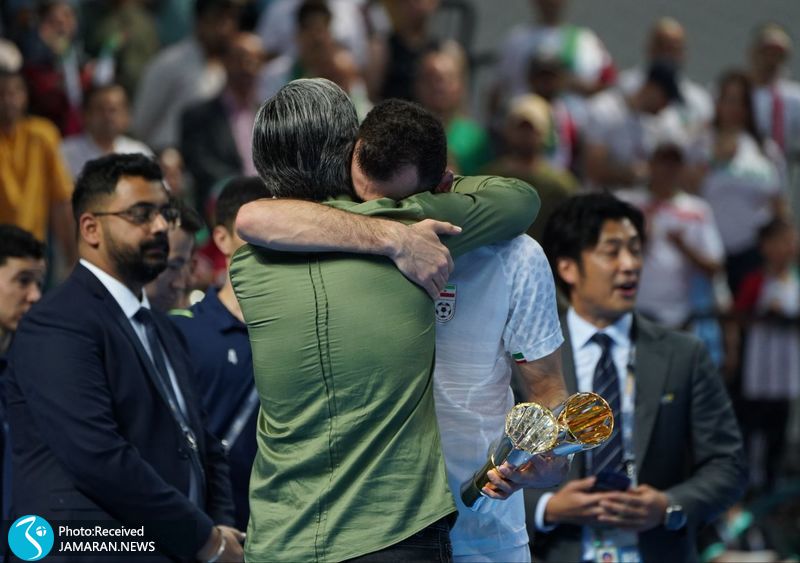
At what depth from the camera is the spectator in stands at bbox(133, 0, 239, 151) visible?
30.5 ft

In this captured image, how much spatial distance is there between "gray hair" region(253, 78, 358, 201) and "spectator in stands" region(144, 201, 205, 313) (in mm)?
1742

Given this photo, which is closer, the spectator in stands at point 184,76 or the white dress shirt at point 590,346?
the white dress shirt at point 590,346

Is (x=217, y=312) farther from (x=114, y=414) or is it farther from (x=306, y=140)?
(x=306, y=140)

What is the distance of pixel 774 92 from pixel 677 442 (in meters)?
6.86

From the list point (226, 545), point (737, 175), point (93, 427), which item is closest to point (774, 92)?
point (737, 175)

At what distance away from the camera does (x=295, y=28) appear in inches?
388

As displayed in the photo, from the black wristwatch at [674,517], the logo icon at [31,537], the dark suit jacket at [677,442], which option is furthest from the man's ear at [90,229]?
the black wristwatch at [674,517]

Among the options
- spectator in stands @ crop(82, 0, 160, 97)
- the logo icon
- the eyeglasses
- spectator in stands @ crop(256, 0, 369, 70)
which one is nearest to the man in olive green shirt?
the logo icon

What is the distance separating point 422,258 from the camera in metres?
3.25

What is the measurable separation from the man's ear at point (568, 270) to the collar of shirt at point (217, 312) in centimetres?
123

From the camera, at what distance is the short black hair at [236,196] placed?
4996 millimetres

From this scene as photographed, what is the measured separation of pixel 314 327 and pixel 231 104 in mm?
5799

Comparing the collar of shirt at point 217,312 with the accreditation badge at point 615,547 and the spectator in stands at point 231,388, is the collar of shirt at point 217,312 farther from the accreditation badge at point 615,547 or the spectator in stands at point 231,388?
the accreditation badge at point 615,547

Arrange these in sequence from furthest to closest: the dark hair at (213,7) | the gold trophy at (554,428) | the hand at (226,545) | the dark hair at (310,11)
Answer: the dark hair at (213,7) → the dark hair at (310,11) → the hand at (226,545) → the gold trophy at (554,428)
